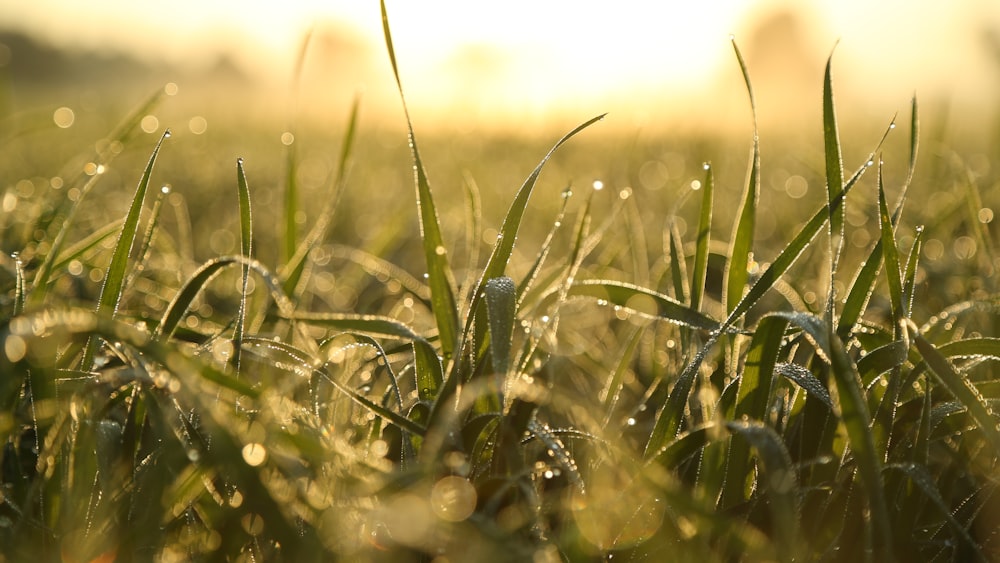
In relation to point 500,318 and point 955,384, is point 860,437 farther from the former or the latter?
point 500,318

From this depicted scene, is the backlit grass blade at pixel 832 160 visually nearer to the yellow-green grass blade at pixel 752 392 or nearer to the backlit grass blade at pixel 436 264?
the yellow-green grass blade at pixel 752 392

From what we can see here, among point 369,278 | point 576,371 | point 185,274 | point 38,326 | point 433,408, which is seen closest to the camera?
point 38,326

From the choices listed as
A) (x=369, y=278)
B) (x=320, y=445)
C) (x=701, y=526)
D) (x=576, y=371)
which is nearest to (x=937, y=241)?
(x=576, y=371)

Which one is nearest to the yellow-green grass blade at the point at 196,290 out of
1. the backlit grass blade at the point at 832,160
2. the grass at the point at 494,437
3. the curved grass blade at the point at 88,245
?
the grass at the point at 494,437

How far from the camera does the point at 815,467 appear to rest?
881 mm

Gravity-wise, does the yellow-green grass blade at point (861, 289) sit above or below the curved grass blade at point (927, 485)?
above

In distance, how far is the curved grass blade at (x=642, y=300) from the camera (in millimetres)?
959

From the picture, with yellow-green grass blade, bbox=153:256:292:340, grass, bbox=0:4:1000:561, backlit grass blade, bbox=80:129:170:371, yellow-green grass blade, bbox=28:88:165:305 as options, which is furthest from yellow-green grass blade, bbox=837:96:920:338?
yellow-green grass blade, bbox=28:88:165:305

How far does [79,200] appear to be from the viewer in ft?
3.44

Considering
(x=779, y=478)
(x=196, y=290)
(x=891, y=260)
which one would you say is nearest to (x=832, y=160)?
(x=891, y=260)

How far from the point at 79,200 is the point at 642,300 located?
0.69m

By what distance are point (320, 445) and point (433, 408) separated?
123 mm

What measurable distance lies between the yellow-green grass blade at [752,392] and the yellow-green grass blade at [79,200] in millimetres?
732

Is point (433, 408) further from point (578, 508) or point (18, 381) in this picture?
point (18, 381)
